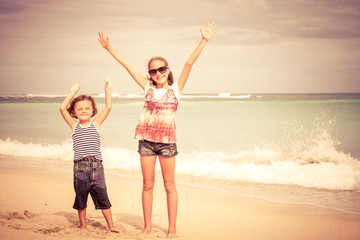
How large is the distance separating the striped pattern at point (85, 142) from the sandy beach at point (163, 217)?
2.57 ft

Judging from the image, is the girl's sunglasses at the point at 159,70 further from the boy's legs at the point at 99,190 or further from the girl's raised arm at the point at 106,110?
the boy's legs at the point at 99,190

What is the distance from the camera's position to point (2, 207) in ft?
14.9

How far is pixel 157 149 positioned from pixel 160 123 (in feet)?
0.85

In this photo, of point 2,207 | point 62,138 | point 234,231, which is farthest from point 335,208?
point 62,138

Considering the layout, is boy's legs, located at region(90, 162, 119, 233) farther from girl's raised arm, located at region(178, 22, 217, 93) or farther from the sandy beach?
girl's raised arm, located at region(178, 22, 217, 93)

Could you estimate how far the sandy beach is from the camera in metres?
3.77

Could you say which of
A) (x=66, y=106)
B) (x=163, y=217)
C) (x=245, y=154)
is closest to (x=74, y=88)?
(x=66, y=106)

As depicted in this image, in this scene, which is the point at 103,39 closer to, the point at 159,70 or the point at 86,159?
the point at 159,70

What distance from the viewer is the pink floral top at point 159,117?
3561 mm

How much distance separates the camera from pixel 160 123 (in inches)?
141

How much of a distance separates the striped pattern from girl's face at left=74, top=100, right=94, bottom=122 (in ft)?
0.28

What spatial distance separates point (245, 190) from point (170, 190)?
3121 mm

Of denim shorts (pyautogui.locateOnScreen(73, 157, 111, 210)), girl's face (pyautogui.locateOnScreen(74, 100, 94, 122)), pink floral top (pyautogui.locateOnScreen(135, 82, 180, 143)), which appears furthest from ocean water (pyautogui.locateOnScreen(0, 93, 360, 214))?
girl's face (pyautogui.locateOnScreen(74, 100, 94, 122))

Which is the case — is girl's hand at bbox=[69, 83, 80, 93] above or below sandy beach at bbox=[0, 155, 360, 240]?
above
